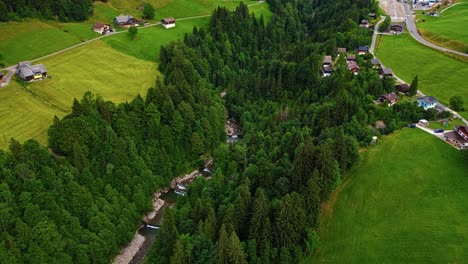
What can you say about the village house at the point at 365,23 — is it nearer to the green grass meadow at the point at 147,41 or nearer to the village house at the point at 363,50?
the village house at the point at 363,50

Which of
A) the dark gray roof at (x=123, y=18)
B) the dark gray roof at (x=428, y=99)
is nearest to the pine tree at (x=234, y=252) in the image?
the dark gray roof at (x=428, y=99)

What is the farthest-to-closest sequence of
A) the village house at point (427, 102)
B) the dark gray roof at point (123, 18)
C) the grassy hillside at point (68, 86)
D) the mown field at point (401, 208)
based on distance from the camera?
the dark gray roof at point (123, 18) → the village house at point (427, 102) → the grassy hillside at point (68, 86) → the mown field at point (401, 208)

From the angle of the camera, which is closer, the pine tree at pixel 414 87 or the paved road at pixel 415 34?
the pine tree at pixel 414 87

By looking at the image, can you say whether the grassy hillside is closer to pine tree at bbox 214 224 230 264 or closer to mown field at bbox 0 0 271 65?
mown field at bbox 0 0 271 65

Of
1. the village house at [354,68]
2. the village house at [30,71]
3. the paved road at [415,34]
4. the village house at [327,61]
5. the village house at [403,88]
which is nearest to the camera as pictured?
the village house at [30,71]

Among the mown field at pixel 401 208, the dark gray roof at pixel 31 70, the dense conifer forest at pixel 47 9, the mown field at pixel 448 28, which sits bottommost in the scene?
the mown field at pixel 401 208

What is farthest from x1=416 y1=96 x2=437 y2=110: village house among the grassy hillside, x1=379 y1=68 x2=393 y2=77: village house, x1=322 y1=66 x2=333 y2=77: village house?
the grassy hillside

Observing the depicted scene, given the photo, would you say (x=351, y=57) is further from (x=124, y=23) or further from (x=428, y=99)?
(x=124, y=23)
